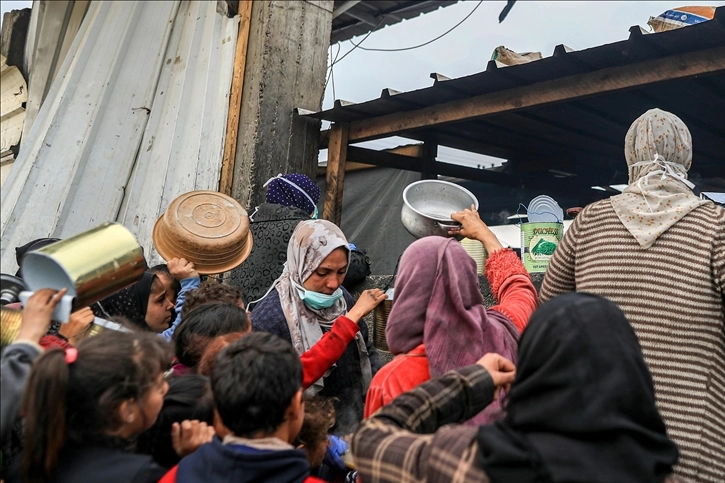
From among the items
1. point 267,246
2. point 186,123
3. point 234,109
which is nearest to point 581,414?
point 267,246

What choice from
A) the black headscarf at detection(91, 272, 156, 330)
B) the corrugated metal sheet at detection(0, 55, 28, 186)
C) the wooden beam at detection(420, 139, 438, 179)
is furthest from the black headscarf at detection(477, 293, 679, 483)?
the corrugated metal sheet at detection(0, 55, 28, 186)

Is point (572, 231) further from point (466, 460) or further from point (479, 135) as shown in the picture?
point (479, 135)

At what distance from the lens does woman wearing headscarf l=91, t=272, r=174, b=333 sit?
3.09m

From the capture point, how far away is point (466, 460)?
136 cm

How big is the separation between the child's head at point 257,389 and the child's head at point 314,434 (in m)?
0.62

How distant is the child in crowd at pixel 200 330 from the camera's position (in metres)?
2.54

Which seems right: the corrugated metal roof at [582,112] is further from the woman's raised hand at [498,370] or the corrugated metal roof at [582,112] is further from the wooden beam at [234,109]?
the woman's raised hand at [498,370]

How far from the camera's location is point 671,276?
2.22 m

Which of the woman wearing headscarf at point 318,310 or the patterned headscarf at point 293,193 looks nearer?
the woman wearing headscarf at point 318,310

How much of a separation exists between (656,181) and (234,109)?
3655 millimetres

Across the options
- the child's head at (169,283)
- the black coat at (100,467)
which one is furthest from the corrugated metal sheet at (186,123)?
the black coat at (100,467)

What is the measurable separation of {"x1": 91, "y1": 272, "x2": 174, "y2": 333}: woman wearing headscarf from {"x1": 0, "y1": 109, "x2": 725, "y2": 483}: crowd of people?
0.08ft

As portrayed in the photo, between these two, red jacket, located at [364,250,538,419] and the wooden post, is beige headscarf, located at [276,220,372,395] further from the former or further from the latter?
the wooden post

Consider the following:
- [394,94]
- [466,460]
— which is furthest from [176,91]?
[466,460]
